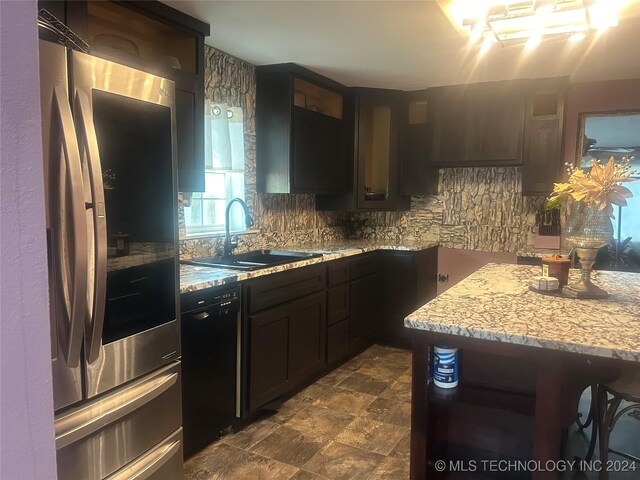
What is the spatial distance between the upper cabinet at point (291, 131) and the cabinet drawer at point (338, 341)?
1.08 m

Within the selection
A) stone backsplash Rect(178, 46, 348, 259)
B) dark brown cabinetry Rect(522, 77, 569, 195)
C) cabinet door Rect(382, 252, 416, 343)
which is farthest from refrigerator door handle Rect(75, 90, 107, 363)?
dark brown cabinetry Rect(522, 77, 569, 195)

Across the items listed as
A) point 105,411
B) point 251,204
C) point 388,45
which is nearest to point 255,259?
point 251,204

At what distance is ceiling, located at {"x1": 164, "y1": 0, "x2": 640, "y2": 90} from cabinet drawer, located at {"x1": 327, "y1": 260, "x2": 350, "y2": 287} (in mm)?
1477

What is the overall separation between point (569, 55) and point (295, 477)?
3.19 m

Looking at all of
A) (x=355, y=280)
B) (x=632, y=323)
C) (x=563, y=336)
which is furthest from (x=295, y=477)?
(x=355, y=280)

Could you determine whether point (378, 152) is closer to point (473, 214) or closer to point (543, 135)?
point (473, 214)

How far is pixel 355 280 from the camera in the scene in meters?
3.86

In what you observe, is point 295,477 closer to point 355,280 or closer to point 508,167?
point 355,280

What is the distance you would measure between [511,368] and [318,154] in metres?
2.50

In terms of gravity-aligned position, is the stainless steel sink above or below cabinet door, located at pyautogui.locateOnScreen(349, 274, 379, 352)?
above

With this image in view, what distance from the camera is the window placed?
3203 millimetres

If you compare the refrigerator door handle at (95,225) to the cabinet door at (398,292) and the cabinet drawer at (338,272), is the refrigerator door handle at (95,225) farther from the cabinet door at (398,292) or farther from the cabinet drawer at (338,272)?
the cabinet door at (398,292)

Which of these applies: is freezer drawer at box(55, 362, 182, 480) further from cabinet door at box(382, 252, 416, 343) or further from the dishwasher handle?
cabinet door at box(382, 252, 416, 343)

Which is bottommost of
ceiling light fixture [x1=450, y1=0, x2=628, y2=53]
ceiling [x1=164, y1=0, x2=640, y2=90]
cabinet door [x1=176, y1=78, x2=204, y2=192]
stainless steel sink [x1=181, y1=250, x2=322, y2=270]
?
stainless steel sink [x1=181, y1=250, x2=322, y2=270]
